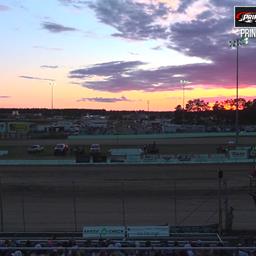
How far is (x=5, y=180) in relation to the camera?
145ft

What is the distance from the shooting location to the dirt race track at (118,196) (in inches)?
1056

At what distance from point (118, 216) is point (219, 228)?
823 cm

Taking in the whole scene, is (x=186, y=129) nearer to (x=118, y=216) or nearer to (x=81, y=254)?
(x=118, y=216)

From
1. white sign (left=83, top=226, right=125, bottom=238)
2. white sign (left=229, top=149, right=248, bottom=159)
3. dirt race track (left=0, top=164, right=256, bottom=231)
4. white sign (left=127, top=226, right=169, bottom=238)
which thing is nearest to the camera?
white sign (left=127, top=226, right=169, bottom=238)

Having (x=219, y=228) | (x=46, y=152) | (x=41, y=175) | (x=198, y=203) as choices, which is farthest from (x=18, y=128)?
(x=219, y=228)

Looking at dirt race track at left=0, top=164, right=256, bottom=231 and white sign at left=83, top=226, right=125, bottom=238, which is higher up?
white sign at left=83, top=226, right=125, bottom=238

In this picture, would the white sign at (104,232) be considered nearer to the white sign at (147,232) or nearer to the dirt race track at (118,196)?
the white sign at (147,232)

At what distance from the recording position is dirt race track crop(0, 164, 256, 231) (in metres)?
26.8

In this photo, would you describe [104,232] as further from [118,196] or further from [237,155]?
[237,155]

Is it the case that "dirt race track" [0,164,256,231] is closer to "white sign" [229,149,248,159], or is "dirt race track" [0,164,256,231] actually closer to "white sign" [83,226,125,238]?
"white sign" [229,149,248,159]

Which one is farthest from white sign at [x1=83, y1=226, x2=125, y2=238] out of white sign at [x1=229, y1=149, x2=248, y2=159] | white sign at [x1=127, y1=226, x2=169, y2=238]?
white sign at [x1=229, y1=149, x2=248, y2=159]

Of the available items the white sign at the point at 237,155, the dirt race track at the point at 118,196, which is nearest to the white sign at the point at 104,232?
the dirt race track at the point at 118,196

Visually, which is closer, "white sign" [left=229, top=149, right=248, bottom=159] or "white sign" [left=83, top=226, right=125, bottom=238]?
"white sign" [left=83, top=226, right=125, bottom=238]

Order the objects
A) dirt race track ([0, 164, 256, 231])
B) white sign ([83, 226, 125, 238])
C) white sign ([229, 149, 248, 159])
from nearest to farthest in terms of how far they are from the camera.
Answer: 1. white sign ([83, 226, 125, 238])
2. dirt race track ([0, 164, 256, 231])
3. white sign ([229, 149, 248, 159])
